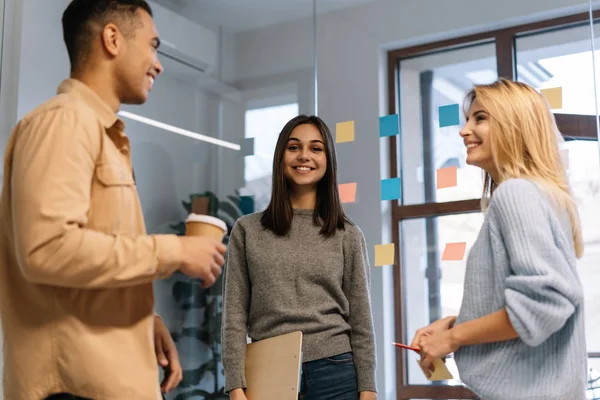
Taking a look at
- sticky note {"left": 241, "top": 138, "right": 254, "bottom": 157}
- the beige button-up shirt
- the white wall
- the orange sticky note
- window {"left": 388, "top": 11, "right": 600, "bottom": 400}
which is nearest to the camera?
the beige button-up shirt

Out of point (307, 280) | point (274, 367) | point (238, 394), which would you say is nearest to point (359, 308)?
point (307, 280)

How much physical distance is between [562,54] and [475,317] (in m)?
2.16

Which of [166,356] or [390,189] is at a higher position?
[390,189]

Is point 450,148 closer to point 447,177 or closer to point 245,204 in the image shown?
point 447,177

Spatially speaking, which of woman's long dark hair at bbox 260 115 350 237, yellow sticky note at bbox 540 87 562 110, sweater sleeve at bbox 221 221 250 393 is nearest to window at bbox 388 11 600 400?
yellow sticky note at bbox 540 87 562 110

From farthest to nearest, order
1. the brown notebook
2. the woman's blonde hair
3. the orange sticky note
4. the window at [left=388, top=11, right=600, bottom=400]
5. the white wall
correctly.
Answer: the white wall → the orange sticky note → the window at [left=388, top=11, right=600, bottom=400] → the brown notebook → the woman's blonde hair

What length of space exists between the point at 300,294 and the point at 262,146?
152 cm

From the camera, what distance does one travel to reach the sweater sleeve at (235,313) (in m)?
2.09

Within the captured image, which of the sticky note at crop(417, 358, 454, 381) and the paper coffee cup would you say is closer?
the paper coffee cup

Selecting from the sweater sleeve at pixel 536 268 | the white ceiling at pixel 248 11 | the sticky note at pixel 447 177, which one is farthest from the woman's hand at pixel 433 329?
the white ceiling at pixel 248 11

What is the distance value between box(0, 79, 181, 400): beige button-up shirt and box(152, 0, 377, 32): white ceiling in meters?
2.36

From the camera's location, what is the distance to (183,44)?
11.2 feet

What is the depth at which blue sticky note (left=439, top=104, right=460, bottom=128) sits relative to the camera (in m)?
3.39

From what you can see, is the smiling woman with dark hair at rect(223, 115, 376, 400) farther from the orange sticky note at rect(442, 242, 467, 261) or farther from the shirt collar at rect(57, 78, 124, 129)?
the orange sticky note at rect(442, 242, 467, 261)
